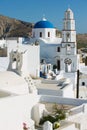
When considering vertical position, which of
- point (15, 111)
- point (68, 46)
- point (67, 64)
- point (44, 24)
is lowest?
point (67, 64)

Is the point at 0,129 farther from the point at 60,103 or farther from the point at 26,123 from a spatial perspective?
the point at 60,103

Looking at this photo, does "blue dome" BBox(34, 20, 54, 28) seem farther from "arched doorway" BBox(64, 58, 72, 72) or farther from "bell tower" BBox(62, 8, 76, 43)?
"arched doorway" BBox(64, 58, 72, 72)

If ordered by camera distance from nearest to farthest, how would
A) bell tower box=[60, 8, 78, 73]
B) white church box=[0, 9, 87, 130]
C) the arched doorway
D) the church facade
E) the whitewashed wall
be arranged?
1. the whitewashed wall
2. white church box=[0, 9, 87, 130]
3. the arched doorway
4. bell tower box=[60, 8, 78, 73]
5. the church facade

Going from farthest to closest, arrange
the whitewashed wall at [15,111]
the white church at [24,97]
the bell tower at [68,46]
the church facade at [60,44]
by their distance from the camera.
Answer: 1. the church facade at [60,44]
2. the bell tower at [68,46]
3. the white church at [24,97]
4. the whitewashed wall at [15,111]

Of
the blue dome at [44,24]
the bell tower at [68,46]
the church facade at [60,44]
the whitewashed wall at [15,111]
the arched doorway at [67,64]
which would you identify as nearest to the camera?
the whitewashed wall at [15,111]

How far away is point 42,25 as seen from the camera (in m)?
40.6

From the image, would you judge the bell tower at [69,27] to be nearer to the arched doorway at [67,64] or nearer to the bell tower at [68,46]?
the bell tower at [68,46]

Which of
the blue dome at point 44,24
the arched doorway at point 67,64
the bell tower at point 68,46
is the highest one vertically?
the blue dome at point 44,24

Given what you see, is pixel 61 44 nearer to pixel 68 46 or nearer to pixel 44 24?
pixel 68 46

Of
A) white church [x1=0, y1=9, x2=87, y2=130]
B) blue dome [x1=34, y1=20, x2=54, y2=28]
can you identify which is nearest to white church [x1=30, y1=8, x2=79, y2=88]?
blue dome [x1=34, y1=20, x2=54, y2=28]

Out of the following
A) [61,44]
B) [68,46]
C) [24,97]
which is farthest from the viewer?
[61,44]

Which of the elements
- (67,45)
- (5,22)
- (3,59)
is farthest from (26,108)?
(5,22)

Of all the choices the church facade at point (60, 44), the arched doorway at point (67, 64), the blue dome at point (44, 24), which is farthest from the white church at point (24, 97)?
the blue dome at point (44, 24)

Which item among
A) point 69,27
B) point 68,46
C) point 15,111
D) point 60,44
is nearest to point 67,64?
point 68,46
